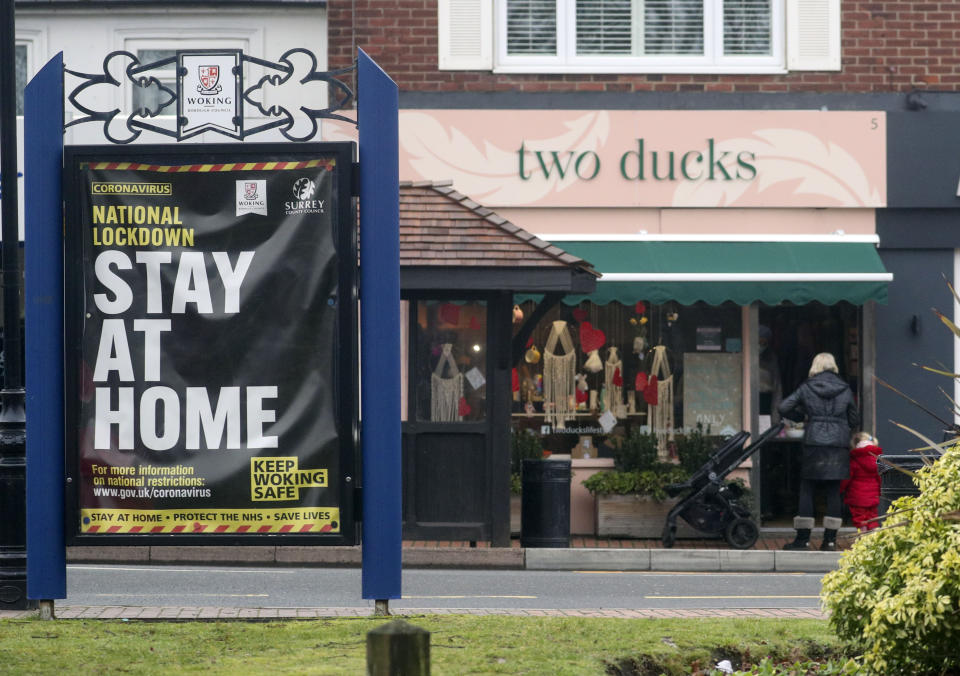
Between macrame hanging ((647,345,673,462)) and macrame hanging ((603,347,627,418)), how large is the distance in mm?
326

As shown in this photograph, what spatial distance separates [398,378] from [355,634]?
1.27 m

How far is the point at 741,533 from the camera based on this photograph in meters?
13.2

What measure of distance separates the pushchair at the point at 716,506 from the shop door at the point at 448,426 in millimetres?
1888

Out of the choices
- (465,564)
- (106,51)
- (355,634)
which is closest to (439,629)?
(355,634)

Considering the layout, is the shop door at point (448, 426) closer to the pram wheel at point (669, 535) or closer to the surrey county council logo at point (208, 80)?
the pram wheel at point (669, 535)

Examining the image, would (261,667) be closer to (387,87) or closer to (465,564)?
(387,87)

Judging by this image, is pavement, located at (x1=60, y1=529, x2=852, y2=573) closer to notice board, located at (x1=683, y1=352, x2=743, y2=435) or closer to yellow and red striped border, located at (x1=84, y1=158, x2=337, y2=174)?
notice board, located at (x1=683, y1=352, x2=743, y2=435)

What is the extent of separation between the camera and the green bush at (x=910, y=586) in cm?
499

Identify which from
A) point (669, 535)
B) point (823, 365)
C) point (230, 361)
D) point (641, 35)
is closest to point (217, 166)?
point (230, 361)

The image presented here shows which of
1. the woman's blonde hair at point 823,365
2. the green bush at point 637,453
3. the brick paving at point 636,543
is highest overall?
the woman's blonde hair at point 823,365

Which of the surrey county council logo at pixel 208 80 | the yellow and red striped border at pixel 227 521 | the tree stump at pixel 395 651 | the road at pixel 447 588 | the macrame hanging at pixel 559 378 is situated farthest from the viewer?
the macrame hanging at pixel 559 378

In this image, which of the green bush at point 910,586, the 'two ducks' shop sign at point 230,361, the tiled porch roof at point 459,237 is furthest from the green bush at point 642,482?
the green bush at point 910,586

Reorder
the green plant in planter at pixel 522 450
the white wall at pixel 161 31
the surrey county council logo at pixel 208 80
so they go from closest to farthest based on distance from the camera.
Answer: the surrey county council logo at pixel 208 80 → the green plant in planter at pixel 522 450 → the white wall at pixel 161 31

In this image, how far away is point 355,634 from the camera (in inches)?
257
